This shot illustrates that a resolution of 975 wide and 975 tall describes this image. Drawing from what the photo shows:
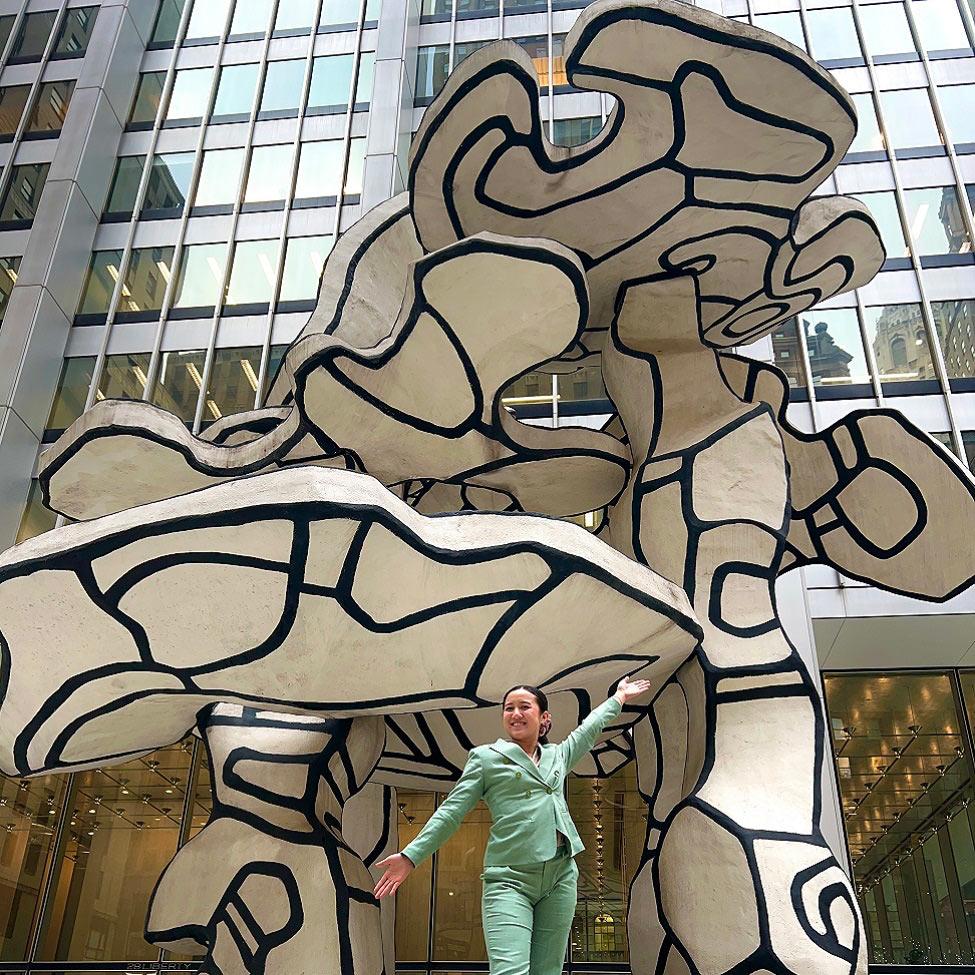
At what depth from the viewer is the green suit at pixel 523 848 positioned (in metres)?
4.05

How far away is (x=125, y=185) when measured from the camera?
22.0 metres

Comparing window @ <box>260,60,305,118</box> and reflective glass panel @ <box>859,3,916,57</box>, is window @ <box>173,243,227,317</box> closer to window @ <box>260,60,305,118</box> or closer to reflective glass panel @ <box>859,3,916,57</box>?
window @ <box>260,60,305,118</box>

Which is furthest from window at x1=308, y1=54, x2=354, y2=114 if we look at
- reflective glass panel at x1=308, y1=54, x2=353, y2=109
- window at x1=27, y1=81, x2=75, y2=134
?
window at x1=27, y1=81, x2=75, y2=134

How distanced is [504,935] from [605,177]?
4120 mm

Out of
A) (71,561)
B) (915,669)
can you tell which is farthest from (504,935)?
(915,669)

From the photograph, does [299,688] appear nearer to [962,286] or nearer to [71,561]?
[71,561]

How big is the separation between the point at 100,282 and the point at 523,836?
1917 cm

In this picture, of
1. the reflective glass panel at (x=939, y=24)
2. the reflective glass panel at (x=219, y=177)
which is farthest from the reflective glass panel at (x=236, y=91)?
the reflective glass panel at (x=939, y=24)

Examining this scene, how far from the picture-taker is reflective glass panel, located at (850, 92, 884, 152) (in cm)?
1886

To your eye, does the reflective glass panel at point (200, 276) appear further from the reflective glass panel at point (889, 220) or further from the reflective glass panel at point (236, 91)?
the reflective glass panel at point (889, 220)

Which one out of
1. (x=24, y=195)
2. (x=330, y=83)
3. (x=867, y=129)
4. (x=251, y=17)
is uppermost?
(x=251, y=17)

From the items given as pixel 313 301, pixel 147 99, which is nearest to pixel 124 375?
pixel 313 301

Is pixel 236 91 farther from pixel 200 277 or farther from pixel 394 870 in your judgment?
pixel 394 870

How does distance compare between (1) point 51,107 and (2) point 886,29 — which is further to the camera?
(1) point 51,107
